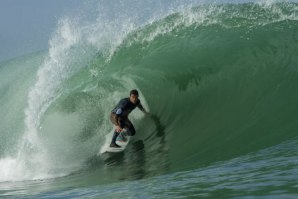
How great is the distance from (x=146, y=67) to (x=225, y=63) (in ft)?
5.95

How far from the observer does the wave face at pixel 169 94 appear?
8023mm

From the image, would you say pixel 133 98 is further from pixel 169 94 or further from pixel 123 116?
pixel 169 94

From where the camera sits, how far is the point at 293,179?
431 cm

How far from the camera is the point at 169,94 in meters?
10.8

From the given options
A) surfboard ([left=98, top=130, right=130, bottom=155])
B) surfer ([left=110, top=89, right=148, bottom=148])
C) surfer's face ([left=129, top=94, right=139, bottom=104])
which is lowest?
surfboard ([left=98, top=130, right=130, bottom=155])

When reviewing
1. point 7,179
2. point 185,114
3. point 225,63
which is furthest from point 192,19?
point 7,179

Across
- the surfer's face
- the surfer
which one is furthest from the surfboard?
the surfer's face

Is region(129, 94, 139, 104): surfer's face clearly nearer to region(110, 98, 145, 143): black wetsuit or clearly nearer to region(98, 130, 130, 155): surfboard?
region(110, 98, 145, 143): black wetsuit

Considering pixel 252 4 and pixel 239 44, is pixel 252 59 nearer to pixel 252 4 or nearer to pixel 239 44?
pixel 239 44

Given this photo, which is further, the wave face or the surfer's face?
the surfer's face

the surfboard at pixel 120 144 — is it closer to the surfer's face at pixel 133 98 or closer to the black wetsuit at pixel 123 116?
the black wetsuit at pixel 123 116

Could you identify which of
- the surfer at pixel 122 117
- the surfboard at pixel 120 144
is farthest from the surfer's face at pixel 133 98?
the surfboard at pixel 120 144

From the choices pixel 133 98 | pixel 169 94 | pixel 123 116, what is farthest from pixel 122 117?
pixel 169 94

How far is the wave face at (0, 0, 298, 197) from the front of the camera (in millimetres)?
8023
